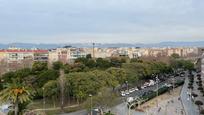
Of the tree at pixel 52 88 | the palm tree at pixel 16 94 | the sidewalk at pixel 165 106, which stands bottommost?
the sidewalk at pixel 165 106

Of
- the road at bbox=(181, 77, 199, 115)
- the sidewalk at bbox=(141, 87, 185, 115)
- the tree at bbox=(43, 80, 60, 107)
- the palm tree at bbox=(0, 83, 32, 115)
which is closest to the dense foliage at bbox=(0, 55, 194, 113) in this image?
the tree at bbox=(43, 80, 60, 107)

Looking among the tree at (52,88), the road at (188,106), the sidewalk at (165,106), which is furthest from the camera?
the tree at (52,88)

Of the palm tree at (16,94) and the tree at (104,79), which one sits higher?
the palm tree at (16,94)

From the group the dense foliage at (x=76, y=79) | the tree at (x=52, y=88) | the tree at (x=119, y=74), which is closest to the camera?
the dense foliage at (x=76, y=79)

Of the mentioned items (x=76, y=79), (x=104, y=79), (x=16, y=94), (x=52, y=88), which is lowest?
(x=52, y=88)

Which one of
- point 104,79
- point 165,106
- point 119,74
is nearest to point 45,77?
point 104,79

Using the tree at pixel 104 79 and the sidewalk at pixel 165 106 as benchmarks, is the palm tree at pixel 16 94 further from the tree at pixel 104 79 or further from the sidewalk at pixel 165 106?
the tree at pixel 104 79

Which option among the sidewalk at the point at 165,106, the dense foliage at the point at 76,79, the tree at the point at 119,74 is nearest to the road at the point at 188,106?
the sidewalk at the point at 165,106

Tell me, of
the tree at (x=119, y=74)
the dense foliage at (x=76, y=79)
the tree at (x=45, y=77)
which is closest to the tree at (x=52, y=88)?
the dense foliage at (x=76, y=79)

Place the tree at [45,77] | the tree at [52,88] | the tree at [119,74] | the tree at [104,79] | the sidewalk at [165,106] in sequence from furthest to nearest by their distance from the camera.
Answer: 1. the tree at [119,74]
2. the tree at [45,77]
3. the tree at [104,79]
4. the tree at [52,88]
5. the sidewalk at [165,106]

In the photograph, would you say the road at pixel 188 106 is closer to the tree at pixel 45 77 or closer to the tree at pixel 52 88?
the tree at pixel 52 88

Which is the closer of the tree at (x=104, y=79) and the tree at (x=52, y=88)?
the tree at (x=52, y=88)

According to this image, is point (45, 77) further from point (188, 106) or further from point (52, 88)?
point (188, 106)

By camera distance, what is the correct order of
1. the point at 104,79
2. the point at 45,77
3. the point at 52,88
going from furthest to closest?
the point at 45,77
the point at 104,79
the point at 52,88
